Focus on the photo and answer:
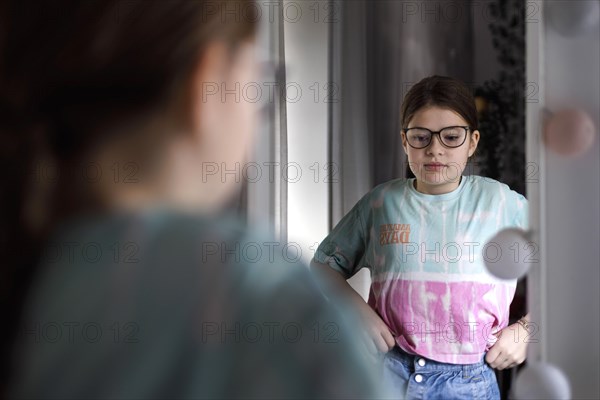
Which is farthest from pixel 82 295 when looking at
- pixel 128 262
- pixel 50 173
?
pixel 50 173

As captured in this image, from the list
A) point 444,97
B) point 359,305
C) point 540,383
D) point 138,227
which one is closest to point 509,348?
point 540,383

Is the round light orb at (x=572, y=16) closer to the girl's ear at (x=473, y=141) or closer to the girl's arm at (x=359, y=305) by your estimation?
the girl's ear at (x=473, y=141)

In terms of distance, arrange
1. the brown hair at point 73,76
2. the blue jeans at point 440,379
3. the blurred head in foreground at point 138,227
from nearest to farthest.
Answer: the blurred head in foreground at point 138,227 → the brown hair at point 73,76 → the blue jeans at point 440,379

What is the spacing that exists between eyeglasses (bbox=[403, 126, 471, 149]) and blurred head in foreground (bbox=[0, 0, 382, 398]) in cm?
20

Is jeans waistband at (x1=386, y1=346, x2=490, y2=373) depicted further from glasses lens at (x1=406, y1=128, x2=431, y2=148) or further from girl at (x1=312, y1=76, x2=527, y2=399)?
glasses lens at (x1=406, y1=128, x2=431, y2=148)

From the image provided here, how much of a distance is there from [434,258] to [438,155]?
0.35 ft

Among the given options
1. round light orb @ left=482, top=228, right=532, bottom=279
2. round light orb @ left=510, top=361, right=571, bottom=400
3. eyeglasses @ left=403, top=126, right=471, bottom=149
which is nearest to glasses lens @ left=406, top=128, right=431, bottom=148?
eyeglasses @ left=403, top=126, right=471, bottom=149

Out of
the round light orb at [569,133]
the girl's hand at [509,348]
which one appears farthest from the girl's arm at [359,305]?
the round light orb at [569,133]

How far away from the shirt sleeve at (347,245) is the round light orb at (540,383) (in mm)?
198

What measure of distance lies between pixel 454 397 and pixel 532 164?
0.25 meters

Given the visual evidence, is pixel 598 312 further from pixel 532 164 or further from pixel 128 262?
pixel 128 262

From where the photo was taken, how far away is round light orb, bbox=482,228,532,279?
2.42 ft

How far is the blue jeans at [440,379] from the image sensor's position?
73cm

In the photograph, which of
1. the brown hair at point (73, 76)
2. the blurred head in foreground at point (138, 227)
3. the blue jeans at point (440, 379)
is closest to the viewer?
the blurred head in foreground at point (138, 227)
